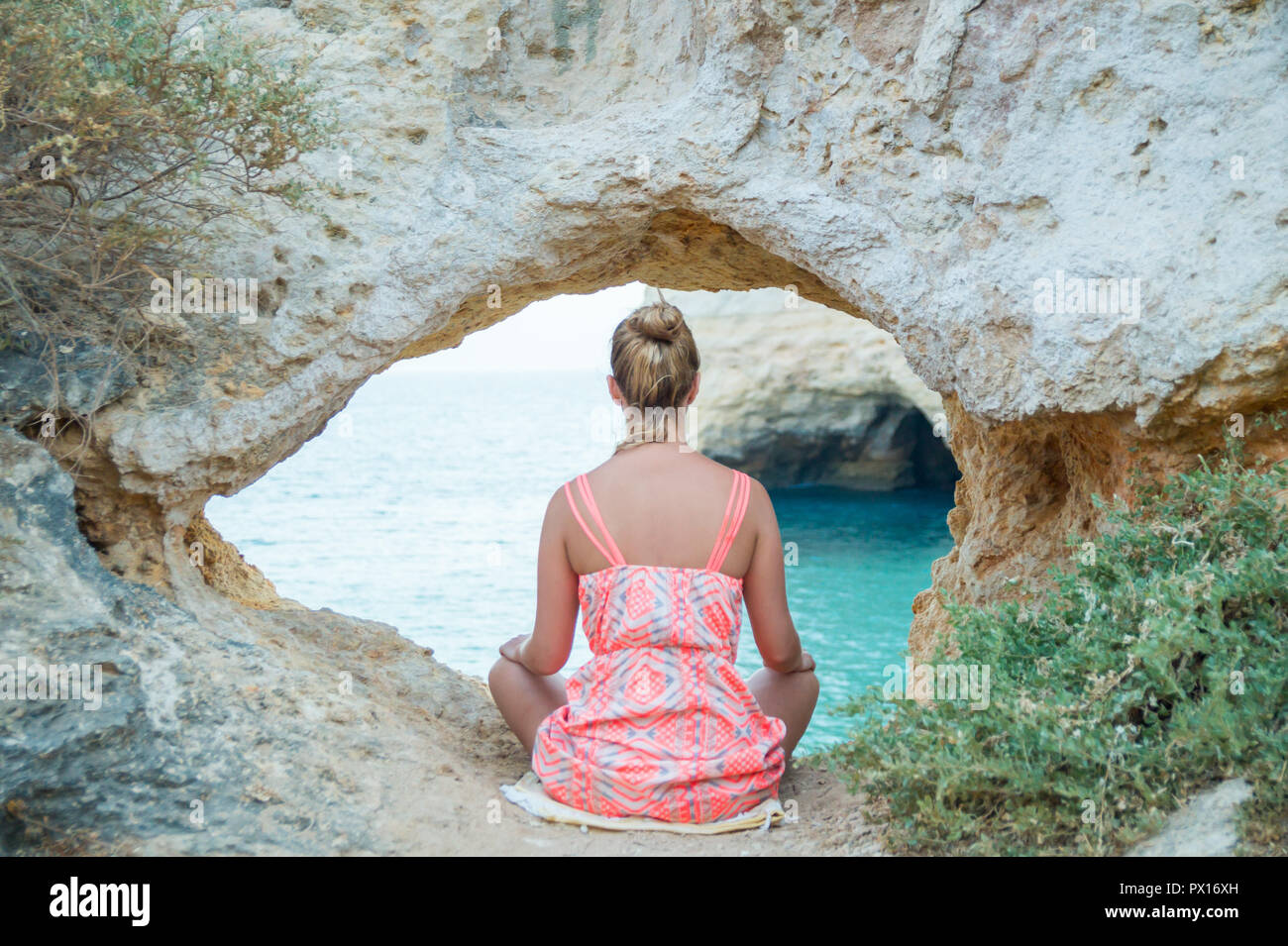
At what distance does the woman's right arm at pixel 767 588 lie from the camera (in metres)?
3.30

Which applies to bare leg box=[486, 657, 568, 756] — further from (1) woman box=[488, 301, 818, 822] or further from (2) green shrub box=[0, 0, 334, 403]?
(2) green shrub box=[0, 0, 334, 403]

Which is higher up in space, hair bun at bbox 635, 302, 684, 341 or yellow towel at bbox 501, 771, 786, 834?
hair bun at bbox 635, 302, 684, 341

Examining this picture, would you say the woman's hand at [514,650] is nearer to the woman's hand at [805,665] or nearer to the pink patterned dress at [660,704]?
the pink patterned dress at [660,704]

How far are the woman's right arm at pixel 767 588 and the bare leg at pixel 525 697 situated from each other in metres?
0.74

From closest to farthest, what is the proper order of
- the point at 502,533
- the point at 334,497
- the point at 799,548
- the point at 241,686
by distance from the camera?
the point at 241,686
the point at 799,548
the point at 502,533
the point at 334,497

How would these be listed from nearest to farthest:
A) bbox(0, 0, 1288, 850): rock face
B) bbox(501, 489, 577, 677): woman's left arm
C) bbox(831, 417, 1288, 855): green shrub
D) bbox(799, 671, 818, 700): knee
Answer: bbox(831, 417, 1288, 855): green shrub, bbox(501, 489, 577, 677): woman's left arm, bbox(0, 0, 1288, 850): rock face, bbox(799, 671, 818, 700): knee

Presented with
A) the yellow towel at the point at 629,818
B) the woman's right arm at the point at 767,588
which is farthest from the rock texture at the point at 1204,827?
the woman's right arm at the point at 767,588

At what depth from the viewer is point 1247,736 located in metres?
2.74

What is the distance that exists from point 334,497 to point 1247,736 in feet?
77.5

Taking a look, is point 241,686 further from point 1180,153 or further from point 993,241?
point 1180,153

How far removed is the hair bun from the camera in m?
3.28

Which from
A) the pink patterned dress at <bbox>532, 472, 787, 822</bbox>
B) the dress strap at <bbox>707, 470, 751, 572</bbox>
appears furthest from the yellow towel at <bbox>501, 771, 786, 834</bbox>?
the dress strap at <bbox>707, 470, 751, 572</bbox>

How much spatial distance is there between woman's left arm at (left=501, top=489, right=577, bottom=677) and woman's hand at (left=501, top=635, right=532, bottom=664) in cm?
15
